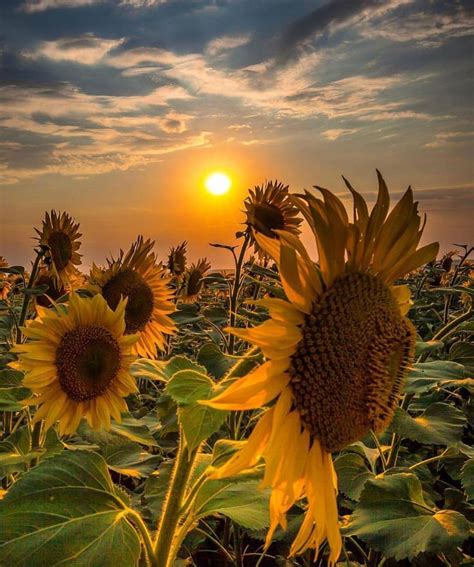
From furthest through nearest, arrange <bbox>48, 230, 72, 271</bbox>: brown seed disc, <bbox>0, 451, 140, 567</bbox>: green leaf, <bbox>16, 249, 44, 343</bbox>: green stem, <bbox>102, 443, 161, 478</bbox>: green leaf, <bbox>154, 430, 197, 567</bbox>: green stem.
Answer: <bbox>48, 230, 72, 271</bbox>: brown seed disc
<bbox>16, 249, 44, 343</bbox>: green stem
<bbox>102, 443, 161, 478</bbox>: green leaf
<bbox>154, 430, 197, 567</bbox>: green stem
<bbox>0, 451, 140, 567</bbox>: green leaf

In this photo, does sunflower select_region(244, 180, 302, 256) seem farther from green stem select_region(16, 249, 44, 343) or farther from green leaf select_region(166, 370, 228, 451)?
green leaf select_region(166, 370, 228, 451)

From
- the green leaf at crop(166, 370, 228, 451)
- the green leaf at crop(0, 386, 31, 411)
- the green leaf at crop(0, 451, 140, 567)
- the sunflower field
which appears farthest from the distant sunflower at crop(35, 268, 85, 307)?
the green leaf at crop(166, 370, 228, 451)

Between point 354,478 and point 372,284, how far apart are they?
1.32m

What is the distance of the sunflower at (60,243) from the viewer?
13.9 ft

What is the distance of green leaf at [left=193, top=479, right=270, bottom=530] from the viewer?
1.47 meters

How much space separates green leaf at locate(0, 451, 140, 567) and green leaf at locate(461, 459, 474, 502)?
1.17 metres

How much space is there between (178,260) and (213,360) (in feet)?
15.8

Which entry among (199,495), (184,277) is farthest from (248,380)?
(184,277)

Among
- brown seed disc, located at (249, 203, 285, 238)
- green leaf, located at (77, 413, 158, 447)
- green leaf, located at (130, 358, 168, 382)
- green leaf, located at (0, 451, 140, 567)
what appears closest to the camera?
green leaf, located at (0, 451, 140, 567)

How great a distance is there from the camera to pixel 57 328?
2598 mm

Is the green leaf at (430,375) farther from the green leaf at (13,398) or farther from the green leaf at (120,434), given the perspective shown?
the green leaf at (13,398)

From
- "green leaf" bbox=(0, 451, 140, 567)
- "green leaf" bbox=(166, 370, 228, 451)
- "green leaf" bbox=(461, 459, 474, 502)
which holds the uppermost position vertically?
"green leaf" bbox=(166, 370, 228, 451)

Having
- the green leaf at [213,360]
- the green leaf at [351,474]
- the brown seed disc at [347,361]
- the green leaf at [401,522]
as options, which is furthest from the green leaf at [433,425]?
the brown seed disc at [347,361]

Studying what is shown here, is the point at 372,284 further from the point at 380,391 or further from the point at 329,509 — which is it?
the point at 329,509
